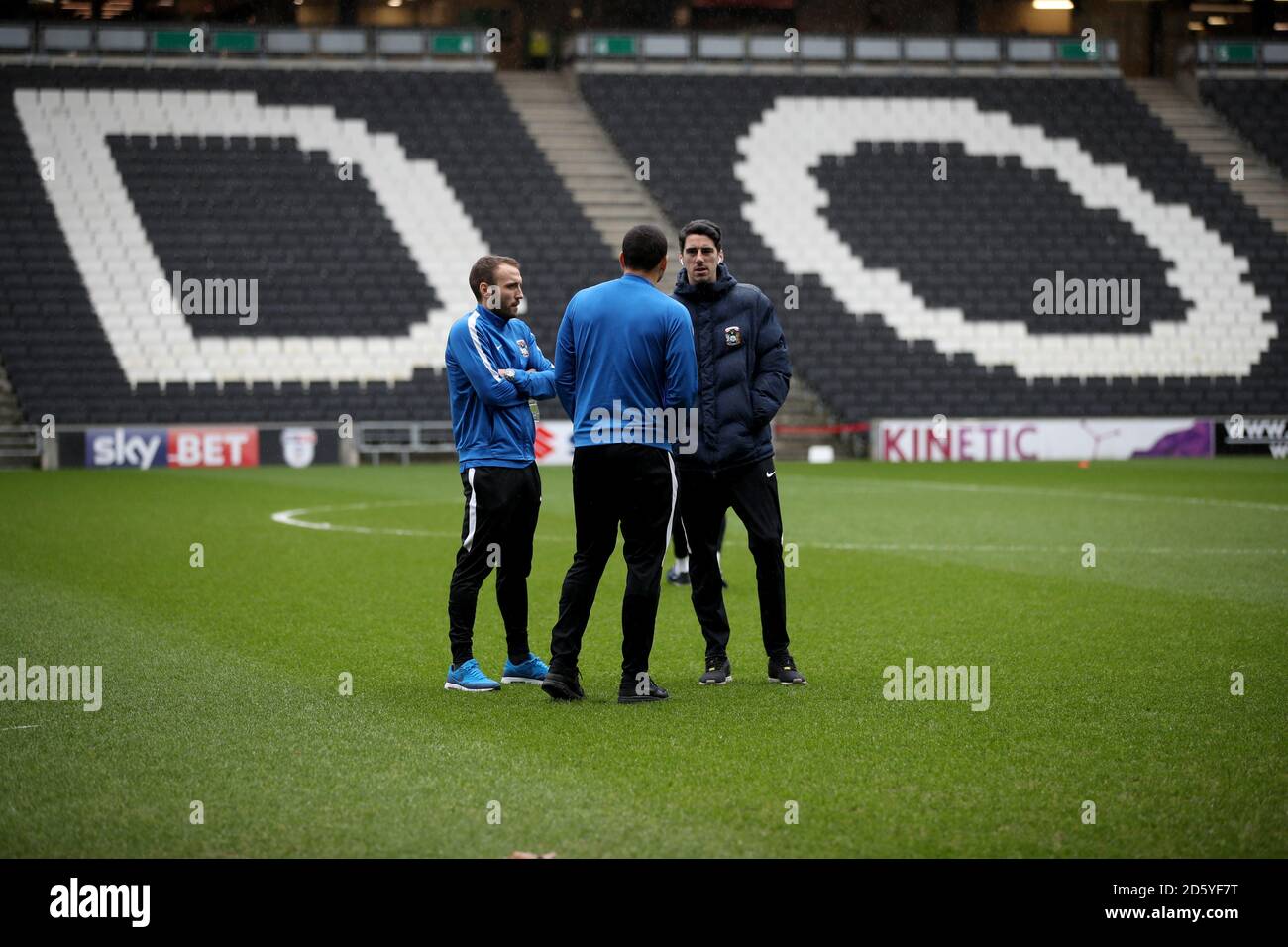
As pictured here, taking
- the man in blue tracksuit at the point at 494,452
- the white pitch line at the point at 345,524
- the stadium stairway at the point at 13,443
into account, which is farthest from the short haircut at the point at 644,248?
the stadium stairway at the point at 13,443

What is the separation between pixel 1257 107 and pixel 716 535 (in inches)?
1454

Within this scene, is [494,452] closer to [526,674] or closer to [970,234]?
[526,674]

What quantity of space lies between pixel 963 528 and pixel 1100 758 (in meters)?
10.0

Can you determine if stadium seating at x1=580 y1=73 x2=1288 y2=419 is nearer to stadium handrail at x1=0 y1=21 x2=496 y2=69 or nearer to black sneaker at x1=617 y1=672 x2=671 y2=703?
stadium handrail at x1=0 y1=21 x2=496 y2=69

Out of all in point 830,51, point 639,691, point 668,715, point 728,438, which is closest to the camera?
point 668,715

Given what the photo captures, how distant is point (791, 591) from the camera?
A: 11.3 metres

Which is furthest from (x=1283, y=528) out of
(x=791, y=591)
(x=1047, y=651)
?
(x=1047, y=651)

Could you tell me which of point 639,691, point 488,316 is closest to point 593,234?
point 488,316

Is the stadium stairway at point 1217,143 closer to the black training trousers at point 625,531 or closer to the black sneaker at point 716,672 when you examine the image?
the black sneaker at point 716,672

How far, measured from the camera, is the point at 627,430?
7055mm

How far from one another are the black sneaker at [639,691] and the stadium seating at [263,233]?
24213mm

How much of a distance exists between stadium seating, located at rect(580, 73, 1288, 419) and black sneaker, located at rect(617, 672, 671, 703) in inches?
993

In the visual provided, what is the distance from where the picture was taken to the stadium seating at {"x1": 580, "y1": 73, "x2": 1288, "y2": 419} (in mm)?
33438

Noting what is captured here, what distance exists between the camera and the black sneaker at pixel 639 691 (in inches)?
281
